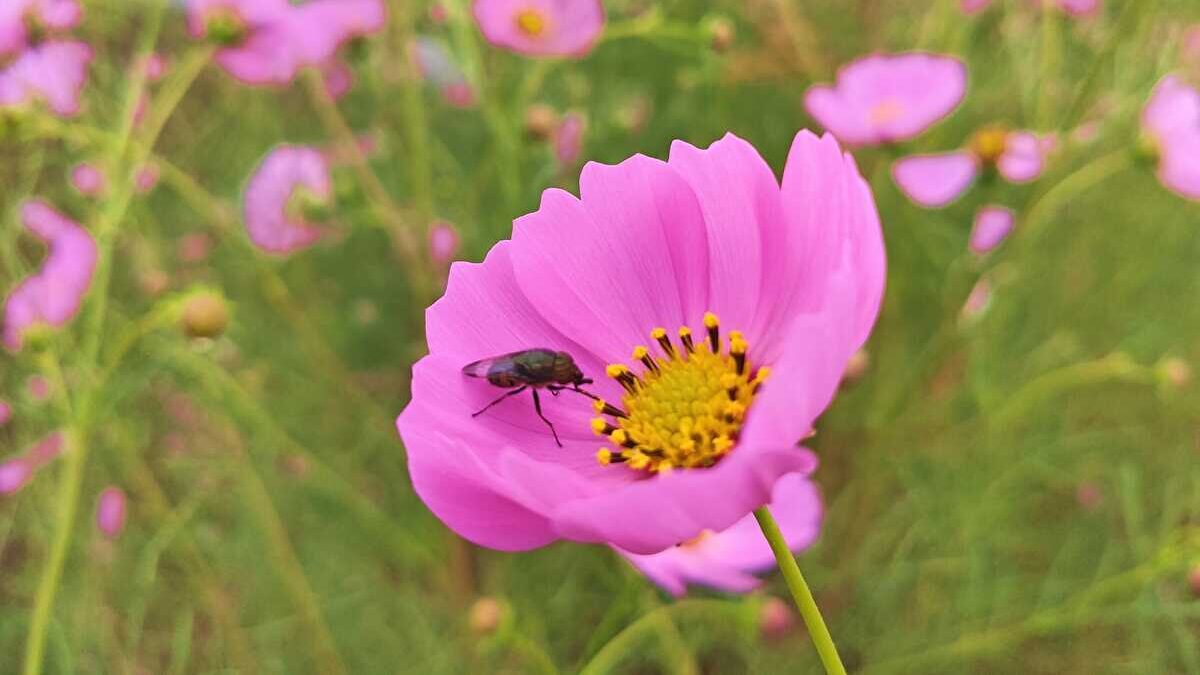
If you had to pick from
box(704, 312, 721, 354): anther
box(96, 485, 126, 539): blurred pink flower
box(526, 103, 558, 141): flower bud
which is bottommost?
box(704, 312, 721, 354): anther

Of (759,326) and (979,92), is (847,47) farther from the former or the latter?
(759,326)

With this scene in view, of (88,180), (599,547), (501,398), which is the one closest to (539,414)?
(501,398)

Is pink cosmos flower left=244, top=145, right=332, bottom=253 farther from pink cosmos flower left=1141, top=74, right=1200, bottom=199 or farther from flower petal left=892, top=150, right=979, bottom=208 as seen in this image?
pink cosmos flower left=1141, top=74, right=1200, bottom=199

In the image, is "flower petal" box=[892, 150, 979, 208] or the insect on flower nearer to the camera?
the insect on flower

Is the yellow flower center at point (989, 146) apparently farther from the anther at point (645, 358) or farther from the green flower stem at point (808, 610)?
the green flower stem at point (808, 610)

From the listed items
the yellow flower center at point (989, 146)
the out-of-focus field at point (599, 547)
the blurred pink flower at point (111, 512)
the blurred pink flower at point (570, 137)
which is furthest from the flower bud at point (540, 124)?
the blurred pink flower at point (111, 512)

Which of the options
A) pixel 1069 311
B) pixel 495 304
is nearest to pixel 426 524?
pixel 495 304

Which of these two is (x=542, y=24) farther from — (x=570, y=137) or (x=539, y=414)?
(x=539, y=414)

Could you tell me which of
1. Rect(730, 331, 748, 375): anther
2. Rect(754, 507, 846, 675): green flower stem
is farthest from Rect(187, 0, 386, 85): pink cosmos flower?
Rect(754, 507, 846, 675): green flower stem
